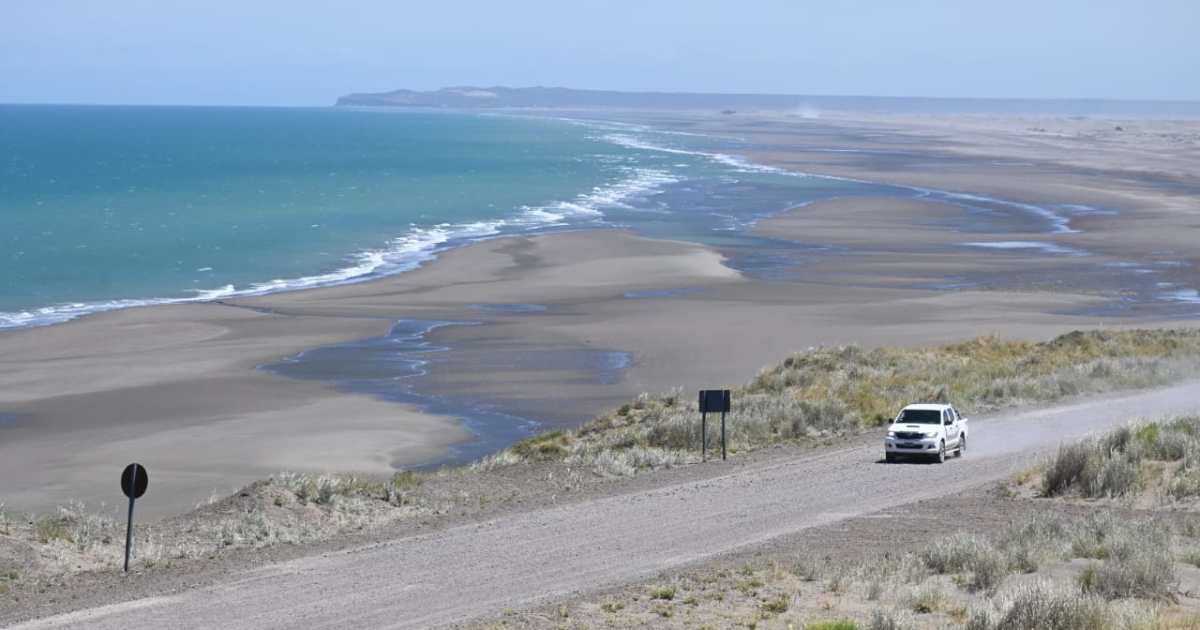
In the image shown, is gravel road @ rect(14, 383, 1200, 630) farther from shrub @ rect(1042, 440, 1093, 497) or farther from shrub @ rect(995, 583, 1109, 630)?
shrub @ rect(995, 583, 1109, 630)

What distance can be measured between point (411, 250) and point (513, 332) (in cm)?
2421

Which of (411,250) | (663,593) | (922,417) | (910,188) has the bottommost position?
(411,250)

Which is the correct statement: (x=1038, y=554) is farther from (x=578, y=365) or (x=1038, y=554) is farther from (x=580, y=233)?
(x=580, y=233)

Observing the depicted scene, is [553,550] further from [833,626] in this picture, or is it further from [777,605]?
[833,626]

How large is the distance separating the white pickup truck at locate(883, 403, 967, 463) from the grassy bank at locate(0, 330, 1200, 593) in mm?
2394

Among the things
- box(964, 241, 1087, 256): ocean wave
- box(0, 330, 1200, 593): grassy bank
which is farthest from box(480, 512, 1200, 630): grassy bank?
box(964, 241, 1087, 256): ocean wave

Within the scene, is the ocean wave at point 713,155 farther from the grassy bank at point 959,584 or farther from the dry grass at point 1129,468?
the grassy bank at point 959,584

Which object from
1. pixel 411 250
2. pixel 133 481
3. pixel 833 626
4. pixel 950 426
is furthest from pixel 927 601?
pixel 411 250

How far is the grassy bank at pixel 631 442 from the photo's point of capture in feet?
62.0

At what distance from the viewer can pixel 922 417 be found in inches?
990

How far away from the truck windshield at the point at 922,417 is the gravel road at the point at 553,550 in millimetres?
796

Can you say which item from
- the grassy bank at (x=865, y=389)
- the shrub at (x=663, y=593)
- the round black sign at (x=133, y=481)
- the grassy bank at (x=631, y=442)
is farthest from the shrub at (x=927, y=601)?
the grassy bank at (x=865, y=389)

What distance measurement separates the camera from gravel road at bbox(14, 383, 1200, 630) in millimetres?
15164

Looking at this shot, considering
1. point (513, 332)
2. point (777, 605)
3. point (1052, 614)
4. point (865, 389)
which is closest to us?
point (1052, 614)
